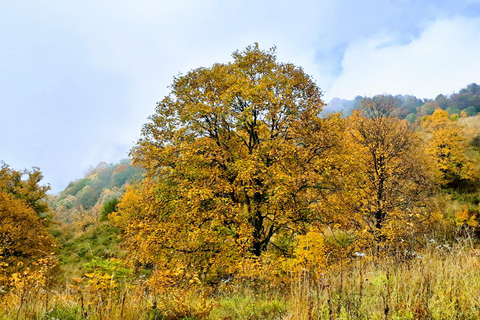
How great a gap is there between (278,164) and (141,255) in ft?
23.5

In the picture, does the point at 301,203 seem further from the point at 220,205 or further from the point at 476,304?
the point at 476,304

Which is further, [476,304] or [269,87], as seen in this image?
[269,87]

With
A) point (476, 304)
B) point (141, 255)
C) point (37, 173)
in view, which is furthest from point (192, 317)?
point (37, 173)

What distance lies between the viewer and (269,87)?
12.4 m

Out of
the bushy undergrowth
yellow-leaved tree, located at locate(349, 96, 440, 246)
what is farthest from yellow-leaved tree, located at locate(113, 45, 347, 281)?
the bushy undergrowth

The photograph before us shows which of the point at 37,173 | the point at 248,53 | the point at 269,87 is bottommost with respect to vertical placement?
the point at 37,173

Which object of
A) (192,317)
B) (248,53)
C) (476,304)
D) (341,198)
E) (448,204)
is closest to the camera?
(476,304)

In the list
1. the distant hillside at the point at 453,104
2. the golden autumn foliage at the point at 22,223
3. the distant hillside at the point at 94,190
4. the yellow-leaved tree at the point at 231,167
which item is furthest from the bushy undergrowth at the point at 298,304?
the distant hillside at the point at 453,104

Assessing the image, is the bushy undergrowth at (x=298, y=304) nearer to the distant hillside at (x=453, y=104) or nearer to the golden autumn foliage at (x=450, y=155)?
the golden autumn foliage at (x=450, y=155)

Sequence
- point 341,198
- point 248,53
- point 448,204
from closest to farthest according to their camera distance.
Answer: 1. point 341,198
2. point 248,53
3. point 448,204

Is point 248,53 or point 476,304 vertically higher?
point 248,53

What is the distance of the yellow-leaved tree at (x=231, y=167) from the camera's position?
10.4 meters

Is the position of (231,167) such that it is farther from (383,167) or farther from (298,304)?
(383,167)

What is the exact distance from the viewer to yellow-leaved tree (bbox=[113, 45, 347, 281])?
1038 cm
